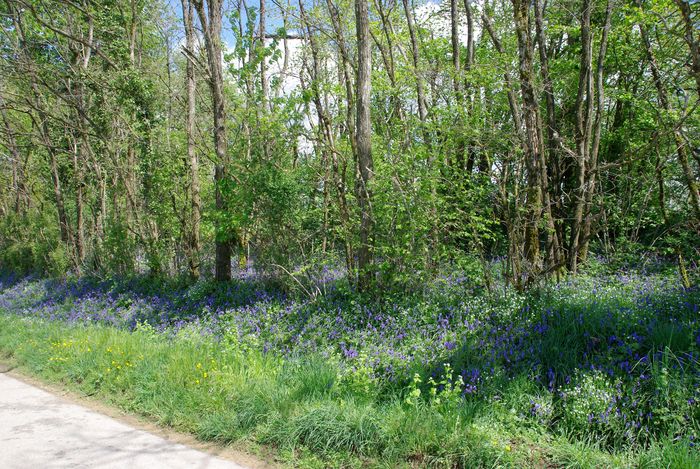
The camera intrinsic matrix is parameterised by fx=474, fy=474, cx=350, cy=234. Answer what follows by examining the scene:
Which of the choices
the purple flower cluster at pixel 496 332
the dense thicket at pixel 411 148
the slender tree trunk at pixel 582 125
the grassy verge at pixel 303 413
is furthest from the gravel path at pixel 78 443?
the slender tree trunk at pixel 582 125

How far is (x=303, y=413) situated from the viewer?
4.60 m

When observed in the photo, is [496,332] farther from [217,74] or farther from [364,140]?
[217,74]

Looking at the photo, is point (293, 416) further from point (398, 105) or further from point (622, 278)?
point (398, 105)

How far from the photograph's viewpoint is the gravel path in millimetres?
4203

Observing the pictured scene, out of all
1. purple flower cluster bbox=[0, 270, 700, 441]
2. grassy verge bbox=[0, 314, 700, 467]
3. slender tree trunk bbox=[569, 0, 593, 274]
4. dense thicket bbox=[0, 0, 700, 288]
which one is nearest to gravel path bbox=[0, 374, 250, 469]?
grassy verge bbox=[0, 314, 700, 467]

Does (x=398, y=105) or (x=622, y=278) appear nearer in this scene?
(x=622, y=278)

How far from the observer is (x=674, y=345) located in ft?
14.8

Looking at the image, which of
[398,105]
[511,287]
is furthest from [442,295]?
[398,105]

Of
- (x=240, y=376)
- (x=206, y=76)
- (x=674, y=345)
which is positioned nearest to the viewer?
(x=674, y=345)

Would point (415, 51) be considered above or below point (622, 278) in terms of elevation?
above

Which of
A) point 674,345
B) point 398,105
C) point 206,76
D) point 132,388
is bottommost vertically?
point 132,388

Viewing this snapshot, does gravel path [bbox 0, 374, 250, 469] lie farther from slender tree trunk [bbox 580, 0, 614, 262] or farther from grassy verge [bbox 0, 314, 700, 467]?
slender tree trunk [bbox 580, 0, 614, 262]

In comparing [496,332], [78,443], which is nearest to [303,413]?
[78,443]

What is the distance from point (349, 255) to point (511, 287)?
9.97ft
